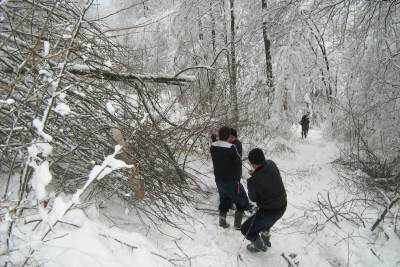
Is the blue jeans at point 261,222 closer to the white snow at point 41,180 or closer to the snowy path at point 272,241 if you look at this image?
the snowy path at point 272,241

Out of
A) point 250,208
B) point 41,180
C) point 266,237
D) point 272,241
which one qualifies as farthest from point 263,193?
point 41,180

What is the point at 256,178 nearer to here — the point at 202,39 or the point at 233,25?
the point at 233,25

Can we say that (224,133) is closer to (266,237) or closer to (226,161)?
(226,161)

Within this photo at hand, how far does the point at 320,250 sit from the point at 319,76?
9942 mm

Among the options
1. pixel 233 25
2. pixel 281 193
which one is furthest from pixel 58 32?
pixel 233 25

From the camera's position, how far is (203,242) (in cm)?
450

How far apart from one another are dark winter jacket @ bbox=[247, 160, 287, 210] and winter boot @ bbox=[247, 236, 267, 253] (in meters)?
0.51

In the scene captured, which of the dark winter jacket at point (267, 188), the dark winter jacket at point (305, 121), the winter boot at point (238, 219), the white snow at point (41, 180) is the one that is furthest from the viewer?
the dark winter jacket at point (305, 121)

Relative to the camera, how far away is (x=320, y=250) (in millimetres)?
4816

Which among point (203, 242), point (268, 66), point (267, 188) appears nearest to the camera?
point (267, 188)

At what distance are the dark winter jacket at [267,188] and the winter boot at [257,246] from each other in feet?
1.66

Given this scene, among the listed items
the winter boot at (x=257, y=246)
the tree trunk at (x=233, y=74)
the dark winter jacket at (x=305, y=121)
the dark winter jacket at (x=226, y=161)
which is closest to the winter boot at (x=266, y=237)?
the winter boot at (x=257, y=246)

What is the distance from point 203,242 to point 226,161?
1.15 m

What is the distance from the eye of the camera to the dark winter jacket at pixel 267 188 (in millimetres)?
4145
